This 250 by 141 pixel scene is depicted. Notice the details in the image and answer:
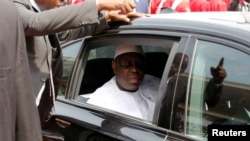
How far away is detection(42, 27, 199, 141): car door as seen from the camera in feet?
7.95

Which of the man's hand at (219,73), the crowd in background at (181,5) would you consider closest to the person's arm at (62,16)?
the man's hand at (219,73)

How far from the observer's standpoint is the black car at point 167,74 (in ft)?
7.14

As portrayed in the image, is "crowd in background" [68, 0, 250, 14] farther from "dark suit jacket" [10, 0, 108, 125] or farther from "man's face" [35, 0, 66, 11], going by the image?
"dark suit jacket" [10, 0, 108, 125]

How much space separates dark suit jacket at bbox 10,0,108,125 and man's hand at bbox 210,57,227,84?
2.46 feet

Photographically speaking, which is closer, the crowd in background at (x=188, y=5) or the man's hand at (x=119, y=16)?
the man's hand at (x=119, y=16)

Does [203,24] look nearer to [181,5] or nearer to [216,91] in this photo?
[216,91]

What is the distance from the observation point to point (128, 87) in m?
3.02

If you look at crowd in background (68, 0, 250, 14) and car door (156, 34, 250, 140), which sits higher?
crowd in background (68, 0, 250, 14)

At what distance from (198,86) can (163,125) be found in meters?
0.26

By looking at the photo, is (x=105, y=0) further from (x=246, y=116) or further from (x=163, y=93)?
(x=246, y=116)

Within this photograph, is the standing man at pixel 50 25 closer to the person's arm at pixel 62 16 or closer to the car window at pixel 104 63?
the person's arm at pixel 62 16

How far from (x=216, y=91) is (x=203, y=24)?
350 millimetres

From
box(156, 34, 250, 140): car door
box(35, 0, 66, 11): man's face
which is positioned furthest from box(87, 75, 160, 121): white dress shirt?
box(35, 0, 66, 11): man's face

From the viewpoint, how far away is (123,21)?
2734 mm
